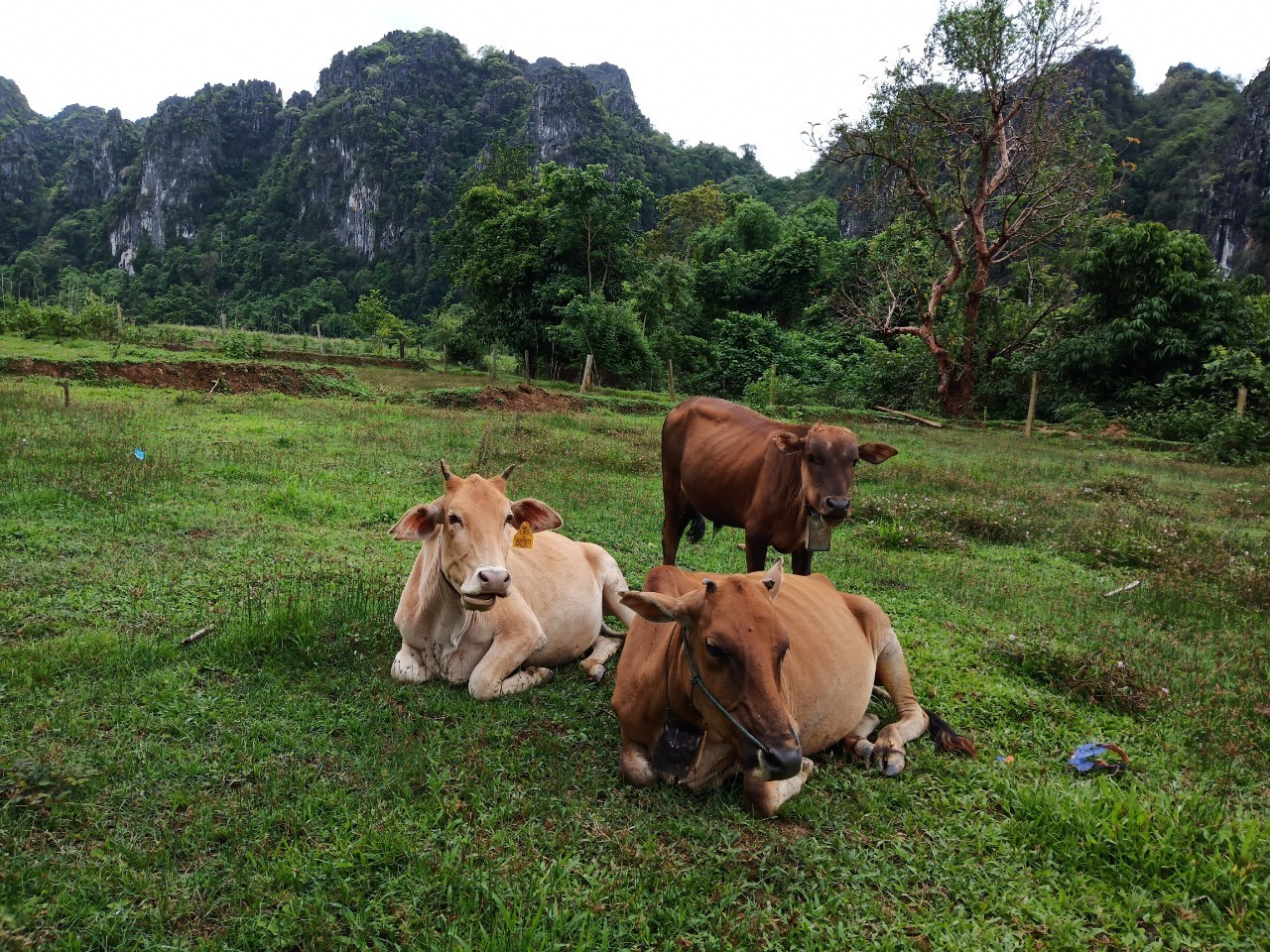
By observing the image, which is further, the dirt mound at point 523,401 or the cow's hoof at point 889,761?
the dirt mound at point 523,401

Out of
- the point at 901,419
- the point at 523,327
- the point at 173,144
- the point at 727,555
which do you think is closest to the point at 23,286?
the point at 173,144

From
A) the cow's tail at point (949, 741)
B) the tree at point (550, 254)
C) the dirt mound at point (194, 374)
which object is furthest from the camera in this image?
the tree at point (550, 254)

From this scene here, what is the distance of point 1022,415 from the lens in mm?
25750

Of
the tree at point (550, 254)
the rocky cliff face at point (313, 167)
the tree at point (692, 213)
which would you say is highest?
the rocky cliff face at point (313, 167)

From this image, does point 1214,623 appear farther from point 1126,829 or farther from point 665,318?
point 665,318

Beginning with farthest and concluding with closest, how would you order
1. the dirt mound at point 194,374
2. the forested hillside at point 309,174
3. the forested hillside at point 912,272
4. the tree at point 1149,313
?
1. the forested hillside at point 309,174
2. the forested hillside at point 912,272
3. the tree at point 1149,313
4. the dirt mound at point 194,374

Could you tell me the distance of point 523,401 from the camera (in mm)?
20625

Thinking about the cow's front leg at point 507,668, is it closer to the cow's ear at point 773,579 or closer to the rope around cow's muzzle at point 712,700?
the rope around cow's muzzle at point 712,700

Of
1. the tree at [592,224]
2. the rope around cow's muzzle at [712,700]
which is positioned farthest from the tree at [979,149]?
the rope around cow's muzzle at [712,700]

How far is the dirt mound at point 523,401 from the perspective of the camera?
789 inches

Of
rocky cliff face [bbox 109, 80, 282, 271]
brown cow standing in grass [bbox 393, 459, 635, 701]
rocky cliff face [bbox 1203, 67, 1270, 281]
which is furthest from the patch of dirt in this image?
rocky cliff face [bbox 109, 80, 282, 271]

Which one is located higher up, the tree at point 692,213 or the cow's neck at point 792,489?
the tree at point 692,213

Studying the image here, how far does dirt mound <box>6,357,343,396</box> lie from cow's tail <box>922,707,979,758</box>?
20227 millimetres

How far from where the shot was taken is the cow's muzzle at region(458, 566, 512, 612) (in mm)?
3680
